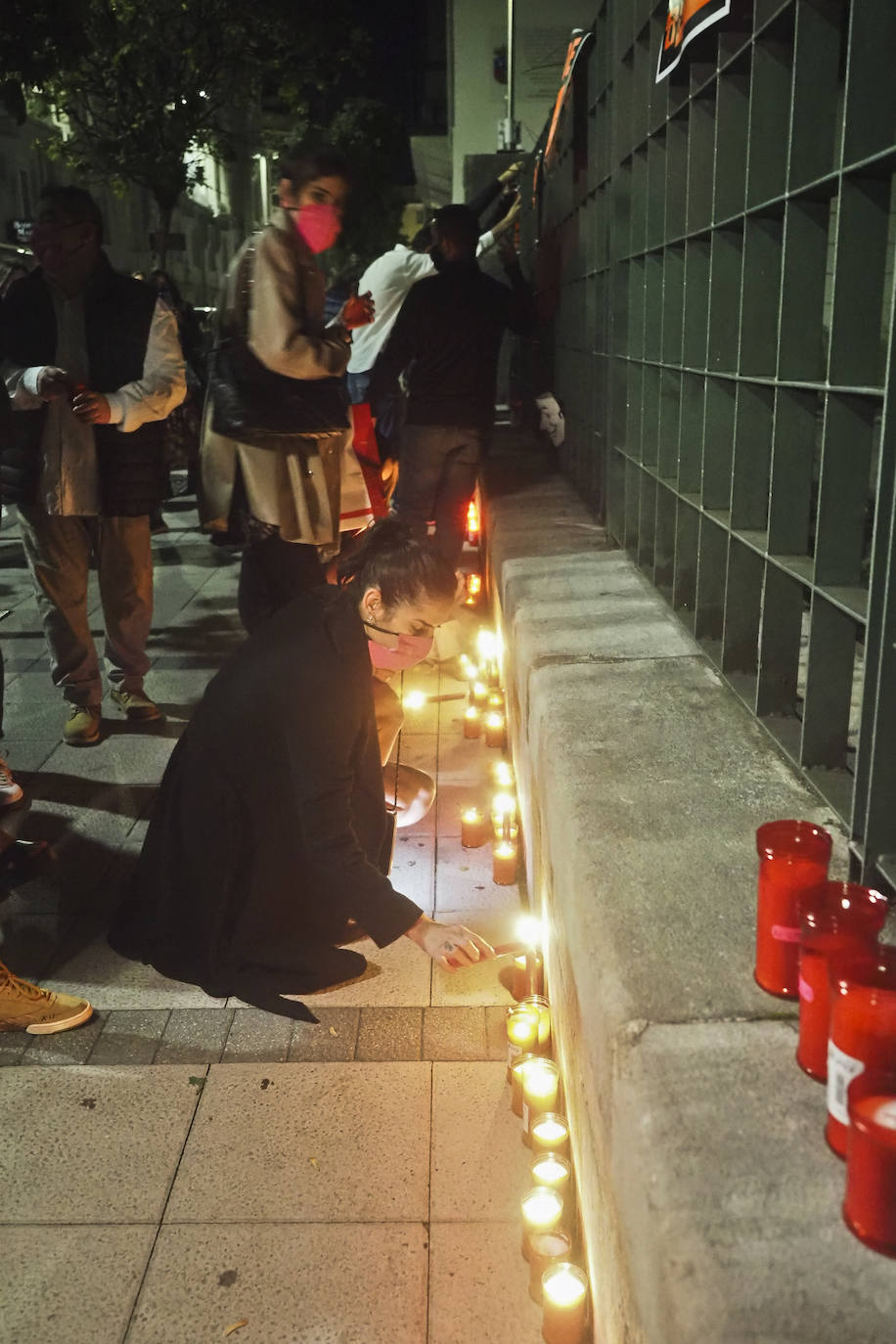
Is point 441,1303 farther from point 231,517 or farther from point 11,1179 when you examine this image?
point 231,517

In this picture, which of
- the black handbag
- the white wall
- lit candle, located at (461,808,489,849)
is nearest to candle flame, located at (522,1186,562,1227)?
lit candle, located at (461,808,489,849)

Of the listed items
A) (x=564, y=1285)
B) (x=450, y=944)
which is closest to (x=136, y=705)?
(x=450, y=944)

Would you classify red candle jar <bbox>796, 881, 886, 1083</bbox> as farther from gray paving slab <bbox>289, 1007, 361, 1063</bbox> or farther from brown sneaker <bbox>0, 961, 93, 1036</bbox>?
brown sneaker <bbox>0, 961, 93, 1036</bbox>

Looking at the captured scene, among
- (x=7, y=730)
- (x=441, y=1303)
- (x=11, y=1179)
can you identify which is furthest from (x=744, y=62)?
(x=7, y=730)

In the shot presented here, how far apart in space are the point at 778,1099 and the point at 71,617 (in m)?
4.25

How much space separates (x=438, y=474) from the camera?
6531mm

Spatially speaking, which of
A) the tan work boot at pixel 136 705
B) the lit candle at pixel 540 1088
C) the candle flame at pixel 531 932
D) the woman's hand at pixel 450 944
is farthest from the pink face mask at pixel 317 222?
the lit candle at pixel 540 1088

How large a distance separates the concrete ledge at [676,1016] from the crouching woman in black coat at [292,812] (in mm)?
492

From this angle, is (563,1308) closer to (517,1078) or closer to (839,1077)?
(517,1078)

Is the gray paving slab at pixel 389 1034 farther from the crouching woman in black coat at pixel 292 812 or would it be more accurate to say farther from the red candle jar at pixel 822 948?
the red candle jar at pixel 822 948

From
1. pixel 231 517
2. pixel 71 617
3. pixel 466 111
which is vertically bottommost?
pixel 71 617

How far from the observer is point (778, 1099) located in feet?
5.51

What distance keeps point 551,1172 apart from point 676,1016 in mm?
817

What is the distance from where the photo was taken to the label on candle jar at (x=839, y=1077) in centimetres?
144
